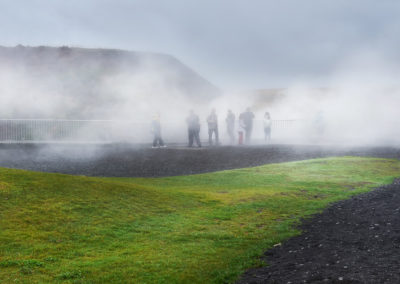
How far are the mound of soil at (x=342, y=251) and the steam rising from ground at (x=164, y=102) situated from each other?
1948 cm

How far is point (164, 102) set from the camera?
43.3 m

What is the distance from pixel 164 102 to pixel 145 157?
83.3ft

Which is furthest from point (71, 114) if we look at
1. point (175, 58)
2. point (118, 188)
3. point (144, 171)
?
point (118, 188)

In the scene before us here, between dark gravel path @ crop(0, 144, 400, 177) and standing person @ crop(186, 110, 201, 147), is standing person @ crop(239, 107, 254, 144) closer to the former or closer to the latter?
standing person @ crop(186, 110, 201, 147)

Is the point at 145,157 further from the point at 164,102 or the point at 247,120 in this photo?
the point at 164,102

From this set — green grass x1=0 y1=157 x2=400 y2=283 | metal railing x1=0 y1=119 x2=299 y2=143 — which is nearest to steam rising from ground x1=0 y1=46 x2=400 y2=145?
metal railing x1=0 y1=119 x2=299 y2=143

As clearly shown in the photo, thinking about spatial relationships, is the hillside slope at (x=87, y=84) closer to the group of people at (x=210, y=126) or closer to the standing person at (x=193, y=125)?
the group of people at (x=210, y=126)

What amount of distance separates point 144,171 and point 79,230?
8.81 metres

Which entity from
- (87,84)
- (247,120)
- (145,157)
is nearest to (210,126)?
(247,120)

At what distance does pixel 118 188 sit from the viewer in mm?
8969

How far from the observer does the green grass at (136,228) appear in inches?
207

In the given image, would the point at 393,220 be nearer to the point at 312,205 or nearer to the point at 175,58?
the point at 312,205

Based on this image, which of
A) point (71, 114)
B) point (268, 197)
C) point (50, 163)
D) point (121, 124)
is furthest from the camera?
point (71, 114)

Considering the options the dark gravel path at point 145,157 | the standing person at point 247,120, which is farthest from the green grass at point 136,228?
the standing person at point 247,120
